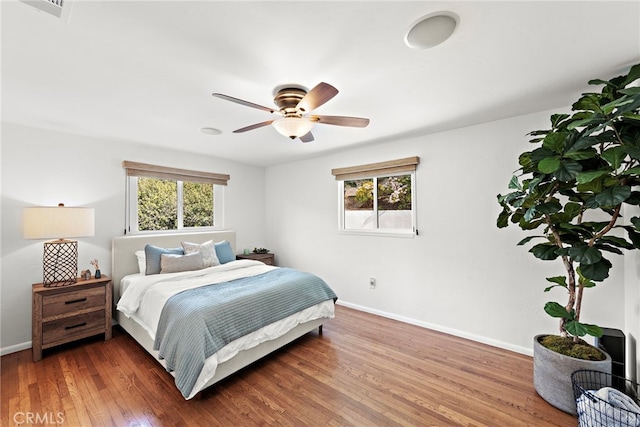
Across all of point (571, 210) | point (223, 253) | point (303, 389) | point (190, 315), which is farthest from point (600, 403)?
point (223, 253)

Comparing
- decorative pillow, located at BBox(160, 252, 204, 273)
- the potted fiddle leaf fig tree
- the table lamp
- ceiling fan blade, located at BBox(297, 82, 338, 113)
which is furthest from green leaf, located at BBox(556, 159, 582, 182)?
the table lamp

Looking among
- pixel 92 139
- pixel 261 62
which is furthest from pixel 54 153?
pixel 261 62

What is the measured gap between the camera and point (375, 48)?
158cm

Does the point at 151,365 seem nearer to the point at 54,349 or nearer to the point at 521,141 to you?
the point at 54,349

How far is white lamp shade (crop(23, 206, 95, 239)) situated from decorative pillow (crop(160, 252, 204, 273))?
0.78 metres

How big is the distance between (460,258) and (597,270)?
1378mm

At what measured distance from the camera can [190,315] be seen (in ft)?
6.75

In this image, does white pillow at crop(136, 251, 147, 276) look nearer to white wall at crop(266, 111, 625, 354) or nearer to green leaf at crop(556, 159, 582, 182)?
white wall at crop(266, 111, 625, 354)

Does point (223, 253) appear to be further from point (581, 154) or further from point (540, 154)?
point (581, 154)

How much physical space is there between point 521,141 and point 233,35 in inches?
109

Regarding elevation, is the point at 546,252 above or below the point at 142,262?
above

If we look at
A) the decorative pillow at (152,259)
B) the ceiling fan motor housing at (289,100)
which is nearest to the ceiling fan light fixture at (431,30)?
the ceiling fan motor housing at (289,100)

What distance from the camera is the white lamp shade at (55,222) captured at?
99.5 inches

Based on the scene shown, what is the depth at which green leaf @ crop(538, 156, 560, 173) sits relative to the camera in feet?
5.28
